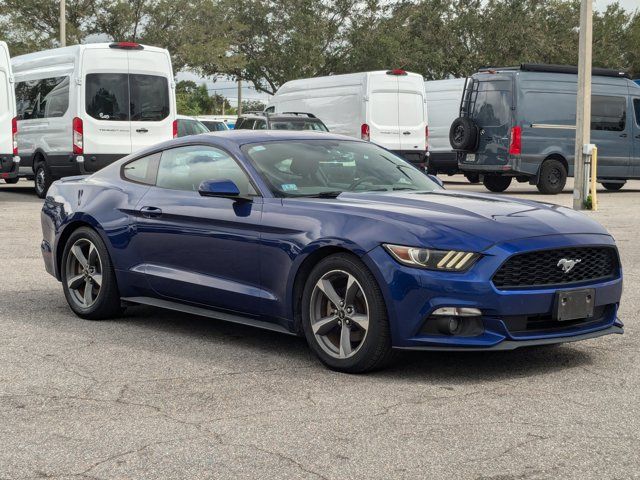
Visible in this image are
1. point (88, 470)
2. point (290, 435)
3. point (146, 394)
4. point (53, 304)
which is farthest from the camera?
point (53, 304)

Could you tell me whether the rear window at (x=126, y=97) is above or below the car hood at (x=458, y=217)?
above

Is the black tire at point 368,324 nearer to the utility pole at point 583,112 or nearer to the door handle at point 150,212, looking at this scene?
the door handle at point 150,212

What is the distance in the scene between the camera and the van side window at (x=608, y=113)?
2384 cm

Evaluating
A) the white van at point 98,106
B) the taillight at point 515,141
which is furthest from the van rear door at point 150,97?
the taillight at point 515,141

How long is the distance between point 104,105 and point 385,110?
22.0 feet

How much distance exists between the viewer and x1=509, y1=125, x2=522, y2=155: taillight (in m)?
22.3

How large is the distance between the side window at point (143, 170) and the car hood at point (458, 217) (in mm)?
1657

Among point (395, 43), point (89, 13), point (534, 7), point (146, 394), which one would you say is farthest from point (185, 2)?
point (146, 394)

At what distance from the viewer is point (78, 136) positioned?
64.5ft

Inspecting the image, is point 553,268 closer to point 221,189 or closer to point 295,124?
point 221,189

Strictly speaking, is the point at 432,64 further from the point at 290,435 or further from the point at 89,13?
the point at 290,435

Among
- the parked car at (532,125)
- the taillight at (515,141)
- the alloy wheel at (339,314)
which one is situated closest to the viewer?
the alloy wheel at (339,314)

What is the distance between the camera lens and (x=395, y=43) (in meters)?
51.6

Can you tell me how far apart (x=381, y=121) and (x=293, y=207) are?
58.2ft
